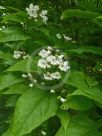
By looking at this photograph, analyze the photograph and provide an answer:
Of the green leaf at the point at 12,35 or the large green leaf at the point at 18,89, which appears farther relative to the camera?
the green leaf at the point at 12,35

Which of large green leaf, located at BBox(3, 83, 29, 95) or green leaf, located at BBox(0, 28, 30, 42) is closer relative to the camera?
large green leaf, located at BBox(3, 83, 29, 95)

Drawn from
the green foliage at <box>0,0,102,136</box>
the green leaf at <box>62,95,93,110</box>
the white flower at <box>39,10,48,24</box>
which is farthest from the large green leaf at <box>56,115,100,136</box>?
the white flower at <box>39,10,48,24</box>

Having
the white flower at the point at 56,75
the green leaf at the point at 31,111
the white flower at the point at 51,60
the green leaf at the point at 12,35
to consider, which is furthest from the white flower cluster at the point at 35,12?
the green leaf at the point at 31,111

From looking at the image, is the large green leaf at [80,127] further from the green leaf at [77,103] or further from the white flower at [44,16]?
the white flower at [44,16]

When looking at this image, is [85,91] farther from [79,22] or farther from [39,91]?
[79,22]

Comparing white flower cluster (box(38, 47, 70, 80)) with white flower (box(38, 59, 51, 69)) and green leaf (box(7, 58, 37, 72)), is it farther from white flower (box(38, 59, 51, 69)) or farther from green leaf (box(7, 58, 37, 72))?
green leaf (box(7, 58, 37, 72))

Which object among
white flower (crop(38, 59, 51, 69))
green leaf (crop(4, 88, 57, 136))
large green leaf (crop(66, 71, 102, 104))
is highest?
white flower (crop(38, 59, 51, 69))

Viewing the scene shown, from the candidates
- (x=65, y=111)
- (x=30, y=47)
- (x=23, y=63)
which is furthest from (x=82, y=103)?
(x=30, y=47)
